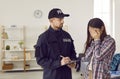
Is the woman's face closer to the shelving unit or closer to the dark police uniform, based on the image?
the dark police uniform

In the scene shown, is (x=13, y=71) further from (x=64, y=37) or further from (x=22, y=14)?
(x=64, y=37)

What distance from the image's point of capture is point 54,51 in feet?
7.34

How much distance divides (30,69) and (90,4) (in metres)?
2.88

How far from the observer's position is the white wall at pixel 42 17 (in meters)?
7.02

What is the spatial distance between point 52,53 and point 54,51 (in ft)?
0.09

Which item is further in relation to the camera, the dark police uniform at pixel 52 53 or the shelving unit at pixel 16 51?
the shelving unit at pixel 16 51

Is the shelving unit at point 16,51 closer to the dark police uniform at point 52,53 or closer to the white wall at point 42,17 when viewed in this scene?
the white wall at point 42,17

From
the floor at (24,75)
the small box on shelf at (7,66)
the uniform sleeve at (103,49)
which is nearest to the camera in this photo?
the uniform sleeve at (103,49)

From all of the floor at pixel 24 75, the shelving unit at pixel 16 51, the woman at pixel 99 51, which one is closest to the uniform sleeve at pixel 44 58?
the woman at pixel 99 51

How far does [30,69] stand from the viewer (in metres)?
7.07

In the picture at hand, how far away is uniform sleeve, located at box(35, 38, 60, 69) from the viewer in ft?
7.15

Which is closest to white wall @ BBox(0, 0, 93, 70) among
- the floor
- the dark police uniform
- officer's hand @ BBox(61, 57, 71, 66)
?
the floor

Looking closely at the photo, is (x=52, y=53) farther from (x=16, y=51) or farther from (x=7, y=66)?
(x=16, y=51)

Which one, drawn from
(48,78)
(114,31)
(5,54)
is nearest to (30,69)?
(5,54)
